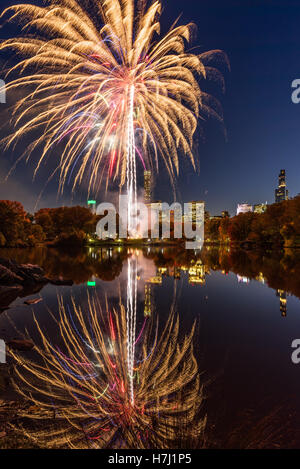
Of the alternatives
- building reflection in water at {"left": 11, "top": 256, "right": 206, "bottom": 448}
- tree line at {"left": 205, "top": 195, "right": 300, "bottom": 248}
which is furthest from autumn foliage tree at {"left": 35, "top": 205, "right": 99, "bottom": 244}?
building reflection in water at {"left": 11, "top": 256, "right": 206, "bottom": 448}

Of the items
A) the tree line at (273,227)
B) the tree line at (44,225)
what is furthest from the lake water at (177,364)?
the tree line at (273,227)

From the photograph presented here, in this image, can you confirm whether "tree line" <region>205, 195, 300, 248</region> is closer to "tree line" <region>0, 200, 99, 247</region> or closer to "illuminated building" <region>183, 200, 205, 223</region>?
"tree line" <region>0, 200, 99, 247</region>

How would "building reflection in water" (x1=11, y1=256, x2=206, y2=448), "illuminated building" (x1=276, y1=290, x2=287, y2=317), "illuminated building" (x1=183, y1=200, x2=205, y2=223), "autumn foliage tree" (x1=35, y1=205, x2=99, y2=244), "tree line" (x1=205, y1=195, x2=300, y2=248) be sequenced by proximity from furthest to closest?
"illuminated building" (x1=183, y1=200, x2=205, y2=223), "autumn foliage tree" (x1=35, y1=205, x2=99, y2=244), "tree line" (x1=205, y1=195, x2=300, y2=248), "illuminated building" (x1=276, y1=290, x2=287, y2=317), "building reflection in water" (x1=11, y1=256, x2=206, y2=448)

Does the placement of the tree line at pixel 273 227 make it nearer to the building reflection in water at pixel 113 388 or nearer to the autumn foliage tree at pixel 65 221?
the autumn foliage tree at pixel 65 221

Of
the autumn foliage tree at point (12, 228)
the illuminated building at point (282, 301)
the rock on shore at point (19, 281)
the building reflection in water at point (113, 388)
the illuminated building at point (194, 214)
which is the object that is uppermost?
the illuminated building at point (194, 214)

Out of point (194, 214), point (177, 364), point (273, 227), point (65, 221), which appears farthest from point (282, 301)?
point (194, 214)

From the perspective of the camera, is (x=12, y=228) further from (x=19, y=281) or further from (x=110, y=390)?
(x=110, y=390)
